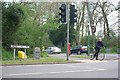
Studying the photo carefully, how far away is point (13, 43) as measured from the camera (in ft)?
88.3

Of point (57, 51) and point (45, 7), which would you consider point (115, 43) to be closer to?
point (57, 51)

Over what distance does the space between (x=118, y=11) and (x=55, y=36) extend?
45.0 ft

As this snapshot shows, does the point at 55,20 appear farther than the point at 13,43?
Yes

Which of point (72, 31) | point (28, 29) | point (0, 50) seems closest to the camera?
point (0, 50)

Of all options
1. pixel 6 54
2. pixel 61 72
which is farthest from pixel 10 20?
pixel 61 72

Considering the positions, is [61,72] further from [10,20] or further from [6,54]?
[10,20]

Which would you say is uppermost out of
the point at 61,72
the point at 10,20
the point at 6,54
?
the point at 10,20

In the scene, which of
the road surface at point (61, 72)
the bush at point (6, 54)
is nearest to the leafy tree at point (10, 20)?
the bush at point (6, 54)

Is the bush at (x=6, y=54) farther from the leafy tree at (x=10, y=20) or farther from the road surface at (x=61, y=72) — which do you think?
the road surface at (x=61, y=72)

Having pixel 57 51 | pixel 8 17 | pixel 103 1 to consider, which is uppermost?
pixel 103 1

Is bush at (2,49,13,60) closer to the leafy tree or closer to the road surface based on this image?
the leafy tree

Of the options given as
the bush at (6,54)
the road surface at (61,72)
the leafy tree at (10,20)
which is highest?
the leafy tree at (10,20)

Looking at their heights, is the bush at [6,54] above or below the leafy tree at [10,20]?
below

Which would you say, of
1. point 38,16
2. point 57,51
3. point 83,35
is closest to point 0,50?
point 38,16
